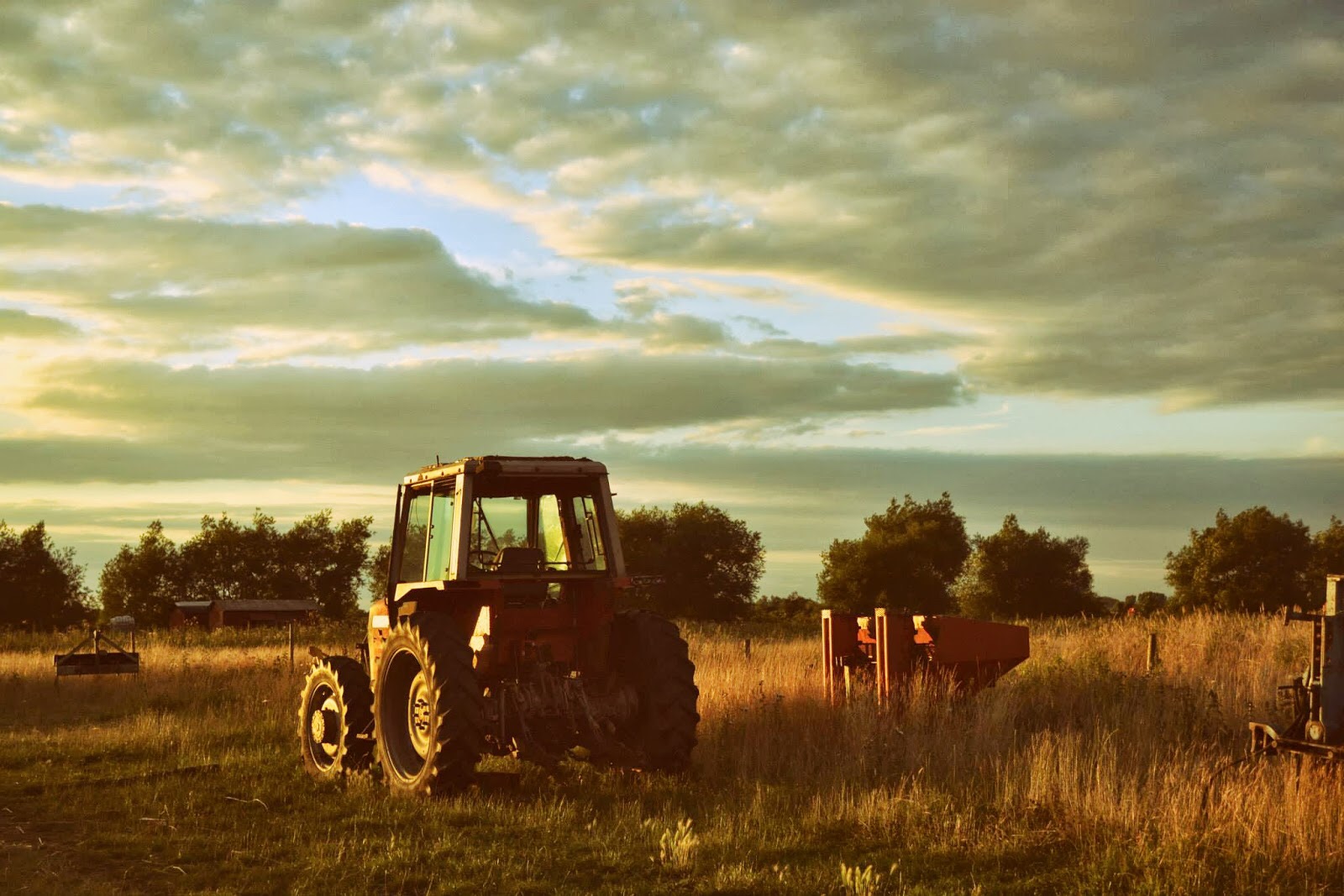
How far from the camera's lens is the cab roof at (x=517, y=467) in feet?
35.0

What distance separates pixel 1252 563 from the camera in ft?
164

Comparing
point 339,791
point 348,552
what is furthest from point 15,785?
point 348,552

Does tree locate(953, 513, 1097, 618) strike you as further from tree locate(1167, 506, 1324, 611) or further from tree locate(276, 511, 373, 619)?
tree locate(276, 511, 373, 619)

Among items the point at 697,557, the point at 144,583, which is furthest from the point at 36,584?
the point at 697,557

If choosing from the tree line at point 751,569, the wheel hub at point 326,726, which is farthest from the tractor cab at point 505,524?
the tree line at point 751,569

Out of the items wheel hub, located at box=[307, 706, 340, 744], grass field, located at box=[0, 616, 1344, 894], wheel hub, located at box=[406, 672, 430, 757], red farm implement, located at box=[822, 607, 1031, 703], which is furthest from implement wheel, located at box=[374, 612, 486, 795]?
red farm implement, located at box=[822, 607, 1031, 703]

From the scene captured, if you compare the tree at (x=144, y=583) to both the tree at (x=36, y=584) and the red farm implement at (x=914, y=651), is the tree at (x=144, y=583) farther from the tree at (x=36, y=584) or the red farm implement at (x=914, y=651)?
the red farm implement at (x=914, y=651)

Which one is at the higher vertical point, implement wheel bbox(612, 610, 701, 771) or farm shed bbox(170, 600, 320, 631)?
implement wheel bbox(612, 610, 701, 771)

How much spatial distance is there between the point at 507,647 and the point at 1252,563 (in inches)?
1862

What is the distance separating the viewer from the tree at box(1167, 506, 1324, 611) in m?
48.9

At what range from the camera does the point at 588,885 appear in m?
7.47

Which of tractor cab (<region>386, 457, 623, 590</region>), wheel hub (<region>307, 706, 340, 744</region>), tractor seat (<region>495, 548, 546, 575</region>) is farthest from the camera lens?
wheel hub (<region>307, 706, 340, 744</region>)

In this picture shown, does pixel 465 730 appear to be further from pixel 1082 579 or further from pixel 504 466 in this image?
pixel 1082 579

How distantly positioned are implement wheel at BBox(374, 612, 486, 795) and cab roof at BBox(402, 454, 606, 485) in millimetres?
1392
